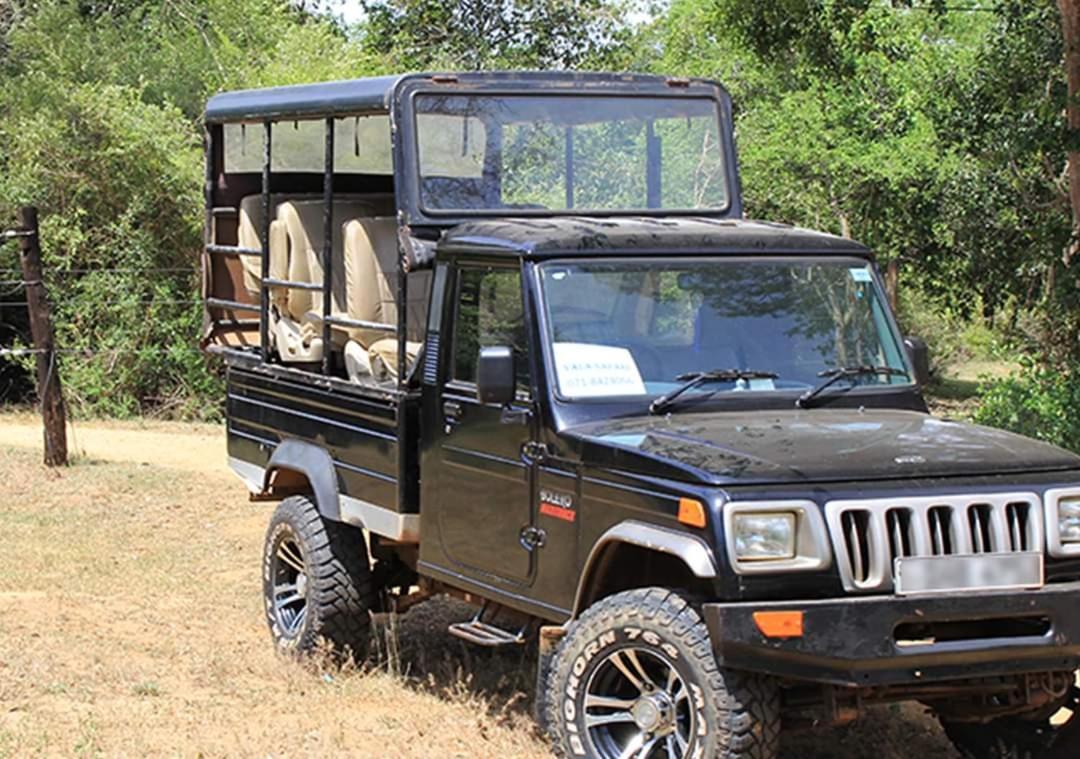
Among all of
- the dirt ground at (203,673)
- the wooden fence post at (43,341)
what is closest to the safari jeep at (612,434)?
the dirt ground at (203,673)

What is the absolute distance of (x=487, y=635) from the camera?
22.9ft

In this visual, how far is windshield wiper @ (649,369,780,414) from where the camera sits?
6480mm

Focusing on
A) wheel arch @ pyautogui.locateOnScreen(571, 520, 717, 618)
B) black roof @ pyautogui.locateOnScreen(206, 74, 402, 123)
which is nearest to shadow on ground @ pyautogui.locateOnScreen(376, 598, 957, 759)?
wheel arch @ pyautogui.locateOnScreen(571, 520, 717, 618)

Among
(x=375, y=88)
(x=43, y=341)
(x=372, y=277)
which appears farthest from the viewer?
(x=43, y=341)

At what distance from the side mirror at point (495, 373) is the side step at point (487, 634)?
3.45 feet

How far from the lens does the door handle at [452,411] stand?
705cm

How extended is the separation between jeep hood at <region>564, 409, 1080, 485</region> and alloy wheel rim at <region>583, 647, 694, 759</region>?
2.12ft

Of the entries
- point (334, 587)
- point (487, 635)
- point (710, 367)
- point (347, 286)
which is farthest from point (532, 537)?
point (347, 286)

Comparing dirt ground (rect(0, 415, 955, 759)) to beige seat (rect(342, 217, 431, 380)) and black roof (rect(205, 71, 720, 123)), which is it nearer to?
beige seat (rect(342, 217, 431, 380))

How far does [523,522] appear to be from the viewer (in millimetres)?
6641

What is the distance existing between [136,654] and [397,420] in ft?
7.29

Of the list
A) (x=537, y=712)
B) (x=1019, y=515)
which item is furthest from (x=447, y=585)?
(x=1019, y=515)

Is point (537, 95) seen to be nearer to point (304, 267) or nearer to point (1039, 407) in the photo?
point (304, 267)

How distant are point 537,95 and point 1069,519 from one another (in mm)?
3410
